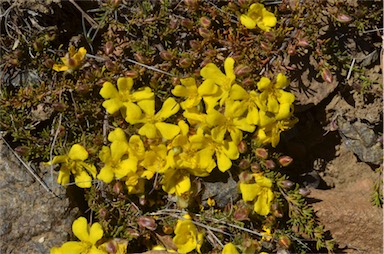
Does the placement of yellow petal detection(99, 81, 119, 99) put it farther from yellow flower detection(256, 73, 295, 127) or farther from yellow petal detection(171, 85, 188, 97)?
yellow flower detection(256, 73, 295, 127)

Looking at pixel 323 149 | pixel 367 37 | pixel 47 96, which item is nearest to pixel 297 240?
pixel 323 149

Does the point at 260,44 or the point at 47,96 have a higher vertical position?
the point at 260,44

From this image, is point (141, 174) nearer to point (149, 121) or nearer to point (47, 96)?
point (149, 121)

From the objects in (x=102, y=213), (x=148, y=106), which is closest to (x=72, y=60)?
(x=148, y=106)

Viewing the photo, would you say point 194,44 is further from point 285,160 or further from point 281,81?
point 285,160

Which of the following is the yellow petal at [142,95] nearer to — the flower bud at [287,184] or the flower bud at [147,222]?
the flower bud at [147,222]

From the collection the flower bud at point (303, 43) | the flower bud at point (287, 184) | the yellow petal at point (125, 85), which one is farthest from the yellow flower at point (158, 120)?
the flower bud at point (303, 43)
